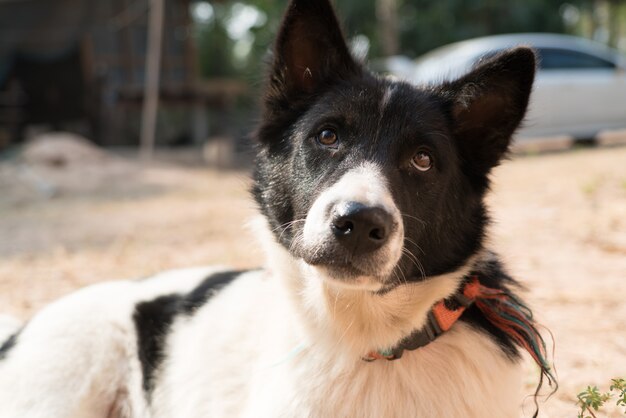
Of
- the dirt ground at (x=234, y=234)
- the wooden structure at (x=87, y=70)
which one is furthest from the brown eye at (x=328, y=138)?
the wooden structure at (x=87, y=70)

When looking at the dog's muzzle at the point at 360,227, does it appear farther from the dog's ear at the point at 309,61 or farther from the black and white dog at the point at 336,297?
the dog's ear at the point at 309,61

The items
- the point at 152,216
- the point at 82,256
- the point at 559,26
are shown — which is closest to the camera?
the point at 82,256

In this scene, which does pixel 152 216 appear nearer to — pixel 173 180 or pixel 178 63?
pixel 173 180

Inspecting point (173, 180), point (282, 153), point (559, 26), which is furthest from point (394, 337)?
point (559, 26)

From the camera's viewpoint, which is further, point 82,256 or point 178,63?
point 178,63

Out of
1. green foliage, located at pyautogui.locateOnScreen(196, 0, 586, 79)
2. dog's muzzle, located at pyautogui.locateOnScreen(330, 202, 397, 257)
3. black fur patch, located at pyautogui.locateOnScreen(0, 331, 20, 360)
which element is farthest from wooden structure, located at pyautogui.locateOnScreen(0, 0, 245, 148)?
dog's muzzle, located at pyautogui.locateOnScreen(330, 202, 397, 257)

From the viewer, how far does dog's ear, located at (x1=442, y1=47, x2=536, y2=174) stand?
8.30 feet

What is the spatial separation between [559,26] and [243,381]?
1013 inches

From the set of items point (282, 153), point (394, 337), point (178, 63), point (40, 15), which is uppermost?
point (40, 15)

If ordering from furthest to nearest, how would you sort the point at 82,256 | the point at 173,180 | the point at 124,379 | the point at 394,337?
the point at 173,180 → the point at 82,256 → the point at 124,379 → the point at 394,337

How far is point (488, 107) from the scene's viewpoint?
8.57 ft

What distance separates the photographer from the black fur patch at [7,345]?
2.96 meters

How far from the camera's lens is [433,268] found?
2.43 metres

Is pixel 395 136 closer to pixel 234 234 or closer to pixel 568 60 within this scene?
pixel 234 234
